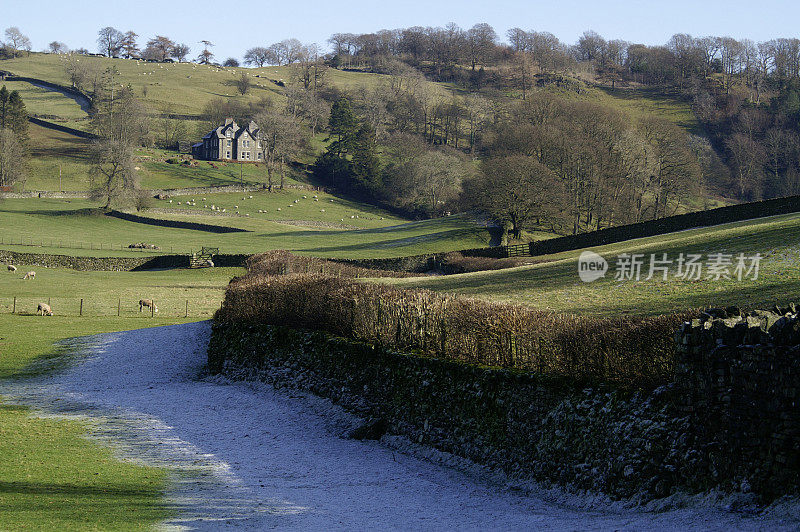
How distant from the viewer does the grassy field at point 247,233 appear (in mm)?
75688

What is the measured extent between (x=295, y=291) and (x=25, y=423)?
9.47m

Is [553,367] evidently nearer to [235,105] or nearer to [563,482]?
[563,482]

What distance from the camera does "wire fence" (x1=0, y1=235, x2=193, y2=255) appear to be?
73.7 m

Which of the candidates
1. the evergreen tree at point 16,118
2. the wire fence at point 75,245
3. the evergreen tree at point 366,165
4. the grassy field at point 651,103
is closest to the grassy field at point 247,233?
the wire fence at point 75,245

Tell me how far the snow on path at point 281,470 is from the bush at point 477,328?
2526 mm

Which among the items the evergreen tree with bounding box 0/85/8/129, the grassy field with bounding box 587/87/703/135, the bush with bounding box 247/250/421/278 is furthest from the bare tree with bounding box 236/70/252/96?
the bush with bounding box 247/250/421/278

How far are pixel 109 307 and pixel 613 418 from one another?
37.6 meters

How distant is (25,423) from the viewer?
62.1 ft

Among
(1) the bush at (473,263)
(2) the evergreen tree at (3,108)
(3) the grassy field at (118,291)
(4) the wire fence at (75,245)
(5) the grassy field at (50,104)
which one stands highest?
(5) the grassy field at (50,104)

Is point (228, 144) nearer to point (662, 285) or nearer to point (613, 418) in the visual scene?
point (662, 285)

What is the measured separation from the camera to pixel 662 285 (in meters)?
28.8

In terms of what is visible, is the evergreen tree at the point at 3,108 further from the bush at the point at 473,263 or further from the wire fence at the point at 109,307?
the bush at the point at 473,263

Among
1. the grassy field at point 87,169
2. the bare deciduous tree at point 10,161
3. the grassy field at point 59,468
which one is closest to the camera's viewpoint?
the grassy field at point 59,468

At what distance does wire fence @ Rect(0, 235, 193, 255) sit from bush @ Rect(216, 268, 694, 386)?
51.9 meters
